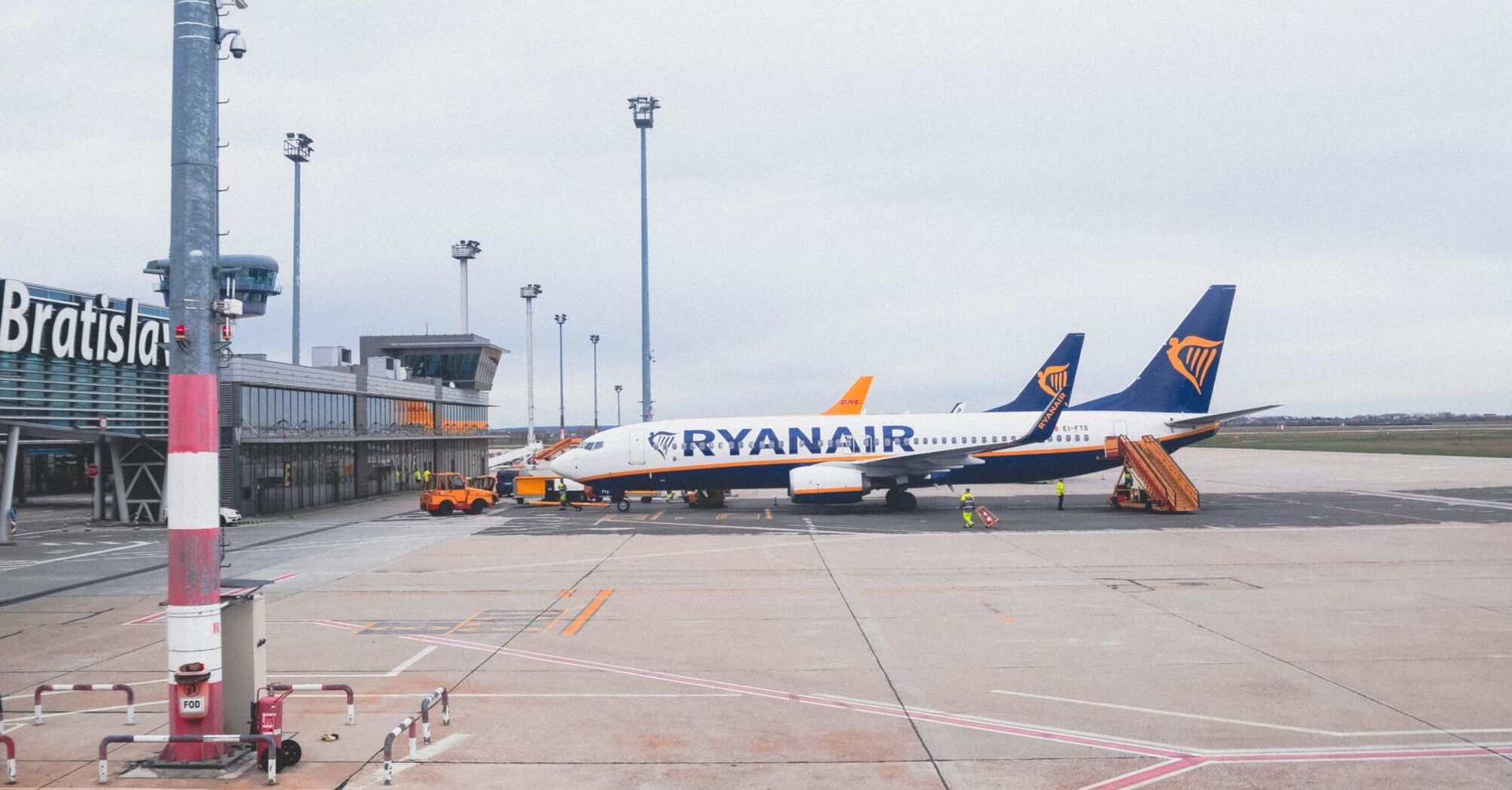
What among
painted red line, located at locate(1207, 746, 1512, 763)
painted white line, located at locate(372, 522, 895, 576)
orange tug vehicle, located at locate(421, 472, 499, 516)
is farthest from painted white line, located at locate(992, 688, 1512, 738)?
orange tug vehicle, located at locate(421, 472, 499, 516)

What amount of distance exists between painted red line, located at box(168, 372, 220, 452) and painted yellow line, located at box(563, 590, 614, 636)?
30.6ft

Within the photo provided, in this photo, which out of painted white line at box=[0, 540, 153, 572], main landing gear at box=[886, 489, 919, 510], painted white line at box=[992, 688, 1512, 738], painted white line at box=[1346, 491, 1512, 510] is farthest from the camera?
main landing gear at box=[886, 489, 919, 510]

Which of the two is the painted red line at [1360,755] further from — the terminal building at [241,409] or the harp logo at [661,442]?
the harp logo at [661,442]

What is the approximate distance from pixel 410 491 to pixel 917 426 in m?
41.0

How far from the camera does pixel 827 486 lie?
4381cm

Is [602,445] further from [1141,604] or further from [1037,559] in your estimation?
[1141,604]

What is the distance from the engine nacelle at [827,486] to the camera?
144ft

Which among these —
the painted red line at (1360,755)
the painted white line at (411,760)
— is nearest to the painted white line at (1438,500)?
the painted red line at (1360,755)

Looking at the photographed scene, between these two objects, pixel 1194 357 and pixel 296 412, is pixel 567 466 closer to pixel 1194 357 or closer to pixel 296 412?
pixel 296 412

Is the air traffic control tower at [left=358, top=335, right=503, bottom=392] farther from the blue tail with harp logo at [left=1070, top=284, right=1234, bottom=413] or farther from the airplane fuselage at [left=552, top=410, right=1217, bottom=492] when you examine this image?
the blue tail with harp logo at [left=1070, top=284, right=1234, bottom=413]

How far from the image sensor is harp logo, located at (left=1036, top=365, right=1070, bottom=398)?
51531mm

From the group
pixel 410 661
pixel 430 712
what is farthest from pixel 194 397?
pixel 410 661

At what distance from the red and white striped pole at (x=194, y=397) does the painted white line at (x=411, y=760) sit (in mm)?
1961

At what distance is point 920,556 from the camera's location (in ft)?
99.2
